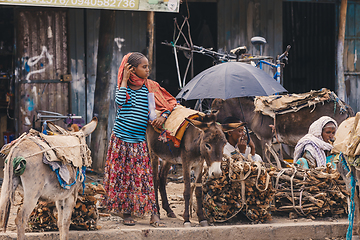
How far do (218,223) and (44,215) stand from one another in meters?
2.02

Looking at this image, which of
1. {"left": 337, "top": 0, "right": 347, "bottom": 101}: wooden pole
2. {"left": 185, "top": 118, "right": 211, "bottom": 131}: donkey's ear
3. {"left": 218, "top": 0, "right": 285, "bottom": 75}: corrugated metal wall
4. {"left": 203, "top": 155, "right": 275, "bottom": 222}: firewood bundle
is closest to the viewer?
{"left": 185, "top": 118, "right": 211, "bottom": 131}: donkey's ear

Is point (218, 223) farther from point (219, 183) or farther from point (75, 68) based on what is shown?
point (75, 68)

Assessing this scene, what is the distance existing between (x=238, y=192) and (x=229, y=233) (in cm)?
51

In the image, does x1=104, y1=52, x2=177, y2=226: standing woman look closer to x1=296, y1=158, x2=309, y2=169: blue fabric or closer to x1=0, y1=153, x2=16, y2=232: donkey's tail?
x1=0, y1=153, x2=16, y2=232: donkey's tail

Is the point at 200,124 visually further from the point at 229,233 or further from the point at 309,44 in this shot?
the point at 309,44

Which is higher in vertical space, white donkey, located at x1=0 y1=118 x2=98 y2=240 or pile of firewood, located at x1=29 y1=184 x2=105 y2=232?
white donkey, located at x1=0 y1=118 x2=98 y2=240

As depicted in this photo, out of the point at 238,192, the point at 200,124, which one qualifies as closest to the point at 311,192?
the point at 238,192

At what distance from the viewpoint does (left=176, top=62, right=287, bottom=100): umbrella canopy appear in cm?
581

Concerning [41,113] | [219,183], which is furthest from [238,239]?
[41,113]

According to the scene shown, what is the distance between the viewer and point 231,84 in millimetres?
5898

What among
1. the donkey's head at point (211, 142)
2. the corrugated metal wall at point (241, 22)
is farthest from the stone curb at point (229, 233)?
the corrugated metal wall at point (241, 22)

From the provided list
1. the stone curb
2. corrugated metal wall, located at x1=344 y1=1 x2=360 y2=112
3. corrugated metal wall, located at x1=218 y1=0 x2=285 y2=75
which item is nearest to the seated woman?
the stone curb

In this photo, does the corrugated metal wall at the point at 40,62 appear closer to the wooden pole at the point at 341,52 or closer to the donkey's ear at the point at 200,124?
the donkey's ear at the point at 200,124

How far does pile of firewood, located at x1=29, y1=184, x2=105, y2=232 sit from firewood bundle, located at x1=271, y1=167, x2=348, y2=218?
230 centimetres
